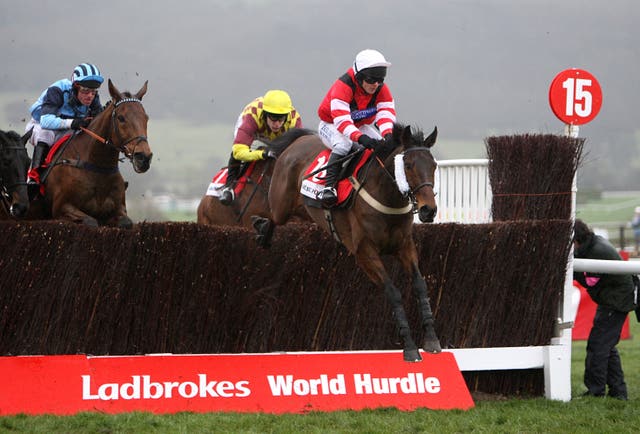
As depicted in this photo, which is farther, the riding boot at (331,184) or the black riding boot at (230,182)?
the black riding boot at (230,182)

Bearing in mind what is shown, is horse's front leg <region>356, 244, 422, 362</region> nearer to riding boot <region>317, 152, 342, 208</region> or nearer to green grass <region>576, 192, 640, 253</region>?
riding boot <region>317, 152, 342, 208</region>

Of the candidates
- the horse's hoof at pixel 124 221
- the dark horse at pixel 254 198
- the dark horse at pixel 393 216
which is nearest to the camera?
the dark horse at pixel 393 216

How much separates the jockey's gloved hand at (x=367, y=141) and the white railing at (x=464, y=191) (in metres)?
1.82

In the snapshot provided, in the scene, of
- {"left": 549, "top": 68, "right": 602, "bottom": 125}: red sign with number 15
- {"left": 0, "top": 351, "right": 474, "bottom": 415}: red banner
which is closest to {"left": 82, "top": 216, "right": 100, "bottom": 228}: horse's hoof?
{"left": 0, "top": 351, "right": 474, "bottom": 415}: red banner

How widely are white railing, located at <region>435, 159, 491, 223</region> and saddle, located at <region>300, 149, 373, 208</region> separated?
1.57 m

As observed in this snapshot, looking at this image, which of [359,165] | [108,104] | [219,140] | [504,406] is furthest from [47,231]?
[219,140]

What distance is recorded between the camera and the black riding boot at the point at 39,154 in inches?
327

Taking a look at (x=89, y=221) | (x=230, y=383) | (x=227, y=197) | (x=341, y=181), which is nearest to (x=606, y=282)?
(x=341, y=181)

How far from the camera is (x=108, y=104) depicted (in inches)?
312

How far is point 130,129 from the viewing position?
754 cm

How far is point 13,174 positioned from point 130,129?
0.99 metres

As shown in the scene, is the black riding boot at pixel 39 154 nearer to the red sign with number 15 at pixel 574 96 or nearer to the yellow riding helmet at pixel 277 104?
the yellow riding helmet at pixel 277 104

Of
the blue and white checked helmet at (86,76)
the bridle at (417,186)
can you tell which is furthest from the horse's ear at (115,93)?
the bridle at (417,186)

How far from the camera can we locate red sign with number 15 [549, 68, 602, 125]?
25.9 feet
